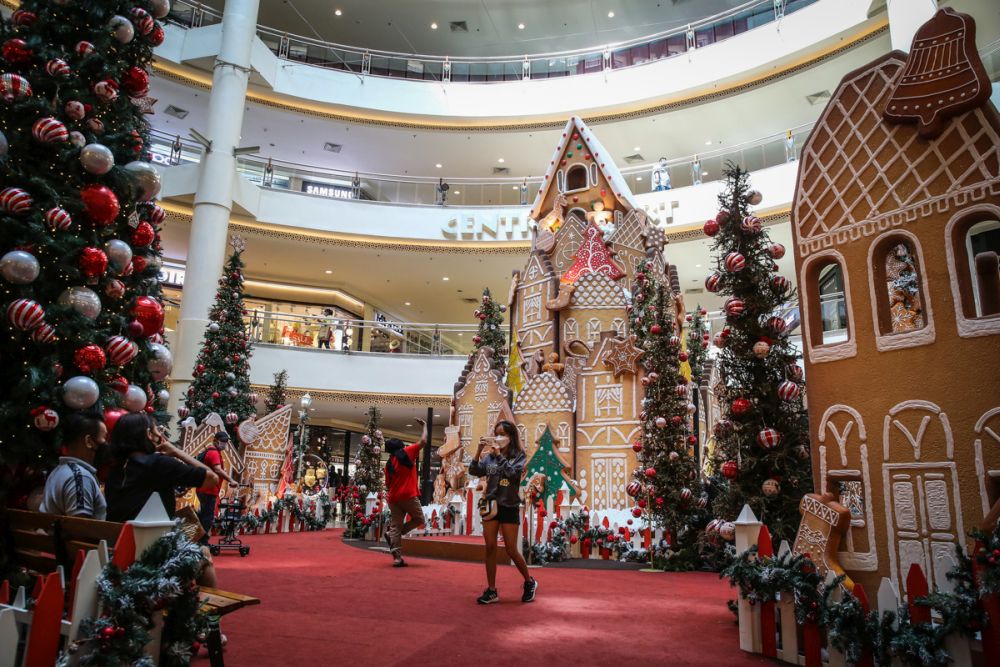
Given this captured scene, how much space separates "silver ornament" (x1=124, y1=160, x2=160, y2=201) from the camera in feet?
12.5

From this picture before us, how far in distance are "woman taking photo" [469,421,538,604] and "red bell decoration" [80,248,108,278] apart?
2782mm

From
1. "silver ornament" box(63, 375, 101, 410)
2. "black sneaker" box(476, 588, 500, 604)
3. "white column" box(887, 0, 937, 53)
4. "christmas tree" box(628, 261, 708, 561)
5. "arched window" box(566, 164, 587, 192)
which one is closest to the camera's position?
"silver ornament" box(63, 375, 101, 410)

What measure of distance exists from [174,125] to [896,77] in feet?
67.9

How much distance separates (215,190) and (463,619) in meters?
14.5

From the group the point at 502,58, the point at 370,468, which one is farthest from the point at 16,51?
the point at 502,58

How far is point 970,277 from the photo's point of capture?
3777 millimetres

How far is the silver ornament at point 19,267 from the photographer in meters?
3.22

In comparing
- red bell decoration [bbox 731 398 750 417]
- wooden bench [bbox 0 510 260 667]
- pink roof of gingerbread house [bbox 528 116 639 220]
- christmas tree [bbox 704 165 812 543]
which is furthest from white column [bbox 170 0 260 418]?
red bell decoration [bbox 731 398 750 417]

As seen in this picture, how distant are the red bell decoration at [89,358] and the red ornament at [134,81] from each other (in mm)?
1715

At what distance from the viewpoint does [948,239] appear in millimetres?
3816

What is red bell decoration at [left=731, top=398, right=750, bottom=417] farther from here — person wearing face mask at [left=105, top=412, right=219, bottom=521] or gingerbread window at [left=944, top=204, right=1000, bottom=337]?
person wearing face mask at [left=105, top=412, right=219, bottom=521]

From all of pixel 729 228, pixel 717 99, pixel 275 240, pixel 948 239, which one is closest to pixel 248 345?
pixel 275 240

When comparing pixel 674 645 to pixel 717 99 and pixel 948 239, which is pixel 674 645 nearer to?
pixel 948 239

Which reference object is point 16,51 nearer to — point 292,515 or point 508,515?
point 508,515
